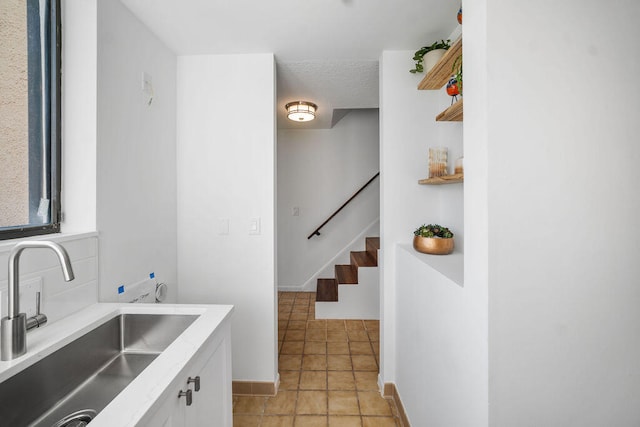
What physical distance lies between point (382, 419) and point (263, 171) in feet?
5.75

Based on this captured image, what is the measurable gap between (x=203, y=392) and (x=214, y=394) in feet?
0.41

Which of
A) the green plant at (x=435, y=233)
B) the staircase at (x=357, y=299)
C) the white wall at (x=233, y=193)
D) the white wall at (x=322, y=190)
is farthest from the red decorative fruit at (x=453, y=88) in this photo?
the white wall at (x=322, y=190)

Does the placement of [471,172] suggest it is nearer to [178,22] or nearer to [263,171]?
[263,171]

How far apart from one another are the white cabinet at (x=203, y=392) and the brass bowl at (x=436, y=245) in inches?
44.1

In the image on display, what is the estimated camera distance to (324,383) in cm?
220

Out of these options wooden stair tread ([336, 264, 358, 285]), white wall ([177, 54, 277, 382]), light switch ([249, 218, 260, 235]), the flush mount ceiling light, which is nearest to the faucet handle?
white wall ([177, 54, 277, 382])

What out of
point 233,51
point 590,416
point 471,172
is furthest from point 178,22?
point 590,416

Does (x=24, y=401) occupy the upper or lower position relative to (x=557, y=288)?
lower

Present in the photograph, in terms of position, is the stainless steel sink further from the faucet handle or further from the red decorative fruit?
the red decorative fruit

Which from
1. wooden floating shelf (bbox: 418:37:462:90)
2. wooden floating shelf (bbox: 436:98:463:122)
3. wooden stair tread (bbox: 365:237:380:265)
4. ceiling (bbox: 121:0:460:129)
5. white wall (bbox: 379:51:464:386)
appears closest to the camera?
wooden floating shelf (bbox: 418:37:462:90)

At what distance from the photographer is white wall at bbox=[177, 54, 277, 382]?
2062 millimetres

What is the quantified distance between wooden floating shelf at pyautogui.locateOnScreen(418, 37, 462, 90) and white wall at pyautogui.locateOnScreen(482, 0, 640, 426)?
444 mm

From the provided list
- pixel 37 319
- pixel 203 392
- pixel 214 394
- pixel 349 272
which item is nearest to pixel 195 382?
pixel 203 392

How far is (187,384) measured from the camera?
0.94 meters
